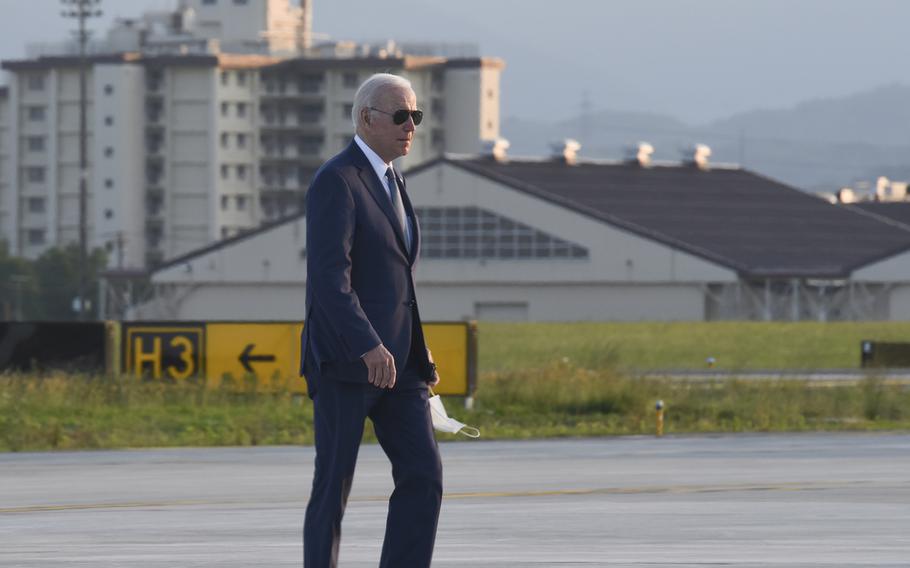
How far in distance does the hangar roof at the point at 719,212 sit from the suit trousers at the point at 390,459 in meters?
86.1

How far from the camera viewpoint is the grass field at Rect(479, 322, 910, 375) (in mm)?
58250

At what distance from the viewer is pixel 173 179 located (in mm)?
161375

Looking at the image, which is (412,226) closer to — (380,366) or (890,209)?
(380,366)

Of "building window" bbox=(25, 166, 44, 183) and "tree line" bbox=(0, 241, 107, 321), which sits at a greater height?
"building window" bbox=(25, 166, 44, 183)

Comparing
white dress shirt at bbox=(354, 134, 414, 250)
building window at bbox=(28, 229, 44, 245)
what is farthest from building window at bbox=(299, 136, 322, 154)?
white dress shirt at bbox=(354, 134, 414, 250)

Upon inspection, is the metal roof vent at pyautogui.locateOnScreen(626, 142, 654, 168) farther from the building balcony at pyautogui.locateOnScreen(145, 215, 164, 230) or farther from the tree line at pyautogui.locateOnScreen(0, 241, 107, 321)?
the building balcony at pyautogui.locateOnScreen(145, 215, 164, 230)

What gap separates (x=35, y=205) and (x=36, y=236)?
8.63ft

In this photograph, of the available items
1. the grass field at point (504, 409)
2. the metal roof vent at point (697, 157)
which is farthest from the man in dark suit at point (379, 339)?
the metal roof vent at point (697, 157)

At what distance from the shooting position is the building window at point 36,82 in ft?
552

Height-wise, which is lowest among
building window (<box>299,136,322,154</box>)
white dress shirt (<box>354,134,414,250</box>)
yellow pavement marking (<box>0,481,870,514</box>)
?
yellow pavement marking (<box>0,481,870,514</box>)

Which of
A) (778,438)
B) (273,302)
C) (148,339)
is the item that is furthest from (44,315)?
(778,438)

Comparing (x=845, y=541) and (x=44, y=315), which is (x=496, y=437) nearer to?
(x=845, y=541)

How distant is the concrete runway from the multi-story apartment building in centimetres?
13957

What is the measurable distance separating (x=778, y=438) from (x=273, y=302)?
8582 cm
